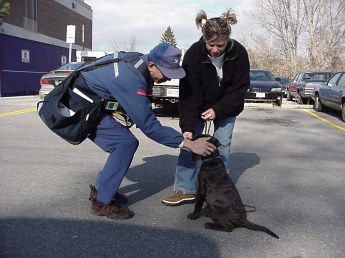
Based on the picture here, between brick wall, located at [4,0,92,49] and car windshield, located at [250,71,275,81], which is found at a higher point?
brick wall, located at [4,0,92,49]

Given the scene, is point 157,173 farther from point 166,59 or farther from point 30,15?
point 30,15

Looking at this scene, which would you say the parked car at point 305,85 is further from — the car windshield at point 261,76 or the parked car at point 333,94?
the parked car at point 333,94

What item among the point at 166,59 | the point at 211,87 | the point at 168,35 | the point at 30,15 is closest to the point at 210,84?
the point at 211,87

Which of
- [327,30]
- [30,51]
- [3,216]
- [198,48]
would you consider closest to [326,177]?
[198,48]

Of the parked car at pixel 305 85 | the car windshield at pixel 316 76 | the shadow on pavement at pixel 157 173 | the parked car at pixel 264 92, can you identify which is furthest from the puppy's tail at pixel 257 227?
the car windshield at pixel 316 76

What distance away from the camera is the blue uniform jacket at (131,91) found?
2.99 meters

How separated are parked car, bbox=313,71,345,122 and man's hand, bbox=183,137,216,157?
8.91 m

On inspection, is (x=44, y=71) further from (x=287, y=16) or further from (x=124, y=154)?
(x=287, y=16)

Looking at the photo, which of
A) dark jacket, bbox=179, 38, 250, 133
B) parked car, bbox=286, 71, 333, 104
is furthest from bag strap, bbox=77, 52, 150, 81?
parked car, bbox=286, 71, 333, 104

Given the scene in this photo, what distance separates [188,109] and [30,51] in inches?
722

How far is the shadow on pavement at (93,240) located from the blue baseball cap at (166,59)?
130 centimetres

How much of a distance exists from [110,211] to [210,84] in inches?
58.4

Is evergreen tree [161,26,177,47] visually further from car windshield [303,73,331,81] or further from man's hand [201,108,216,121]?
man's hand [201,108,216,121]

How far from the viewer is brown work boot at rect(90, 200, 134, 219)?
3.38m
